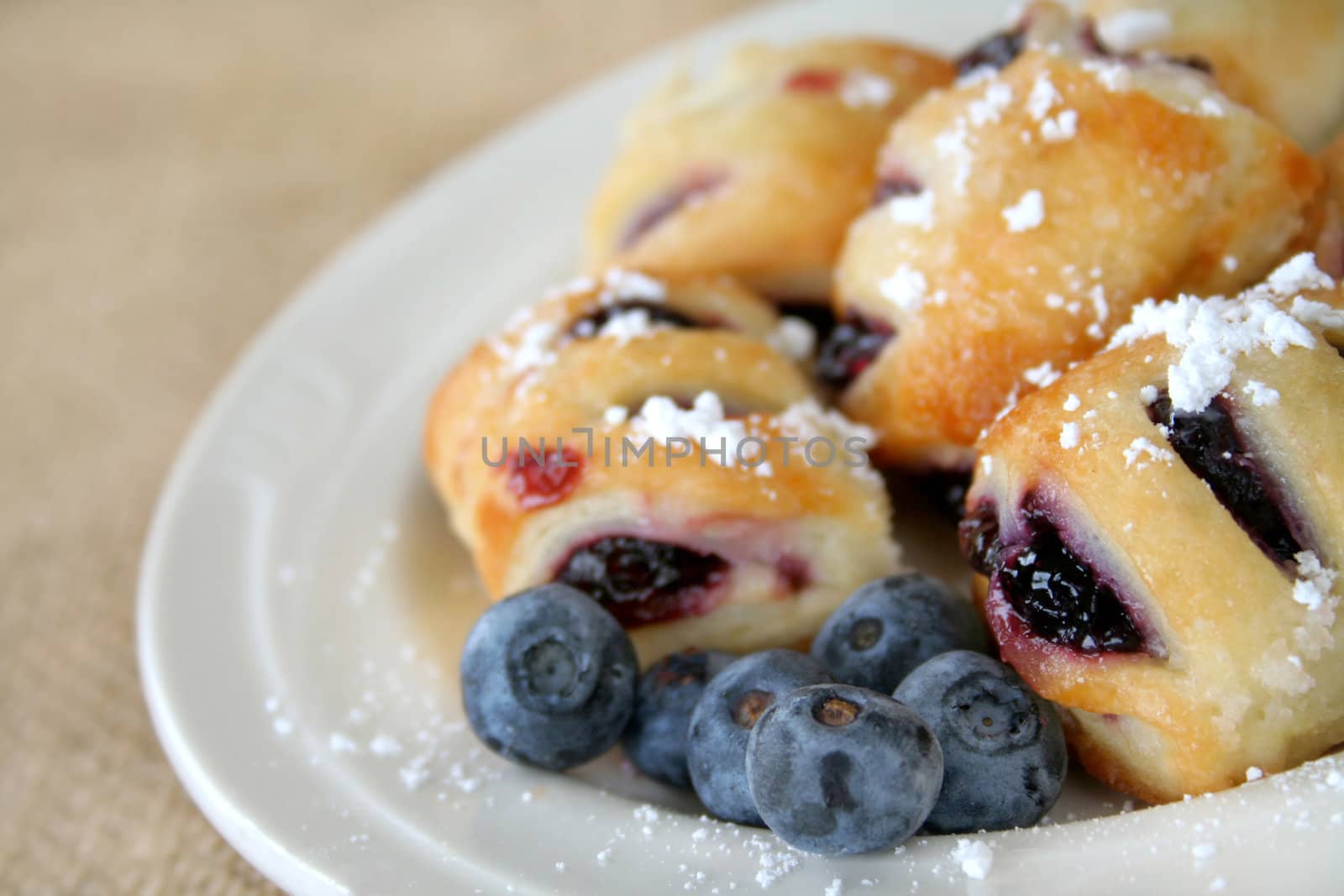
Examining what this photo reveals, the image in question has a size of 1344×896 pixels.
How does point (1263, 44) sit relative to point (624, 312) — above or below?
above

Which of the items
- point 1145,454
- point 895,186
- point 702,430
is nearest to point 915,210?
point 895,186

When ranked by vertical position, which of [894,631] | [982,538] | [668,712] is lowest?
[668,712]

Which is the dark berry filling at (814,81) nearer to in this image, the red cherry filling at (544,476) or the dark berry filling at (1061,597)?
the red cherry filling at (544,476)

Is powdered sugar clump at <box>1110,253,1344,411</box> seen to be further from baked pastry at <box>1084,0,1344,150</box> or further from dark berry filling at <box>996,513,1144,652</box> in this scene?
baked pastry at <box>1084,0,1344,150</box>

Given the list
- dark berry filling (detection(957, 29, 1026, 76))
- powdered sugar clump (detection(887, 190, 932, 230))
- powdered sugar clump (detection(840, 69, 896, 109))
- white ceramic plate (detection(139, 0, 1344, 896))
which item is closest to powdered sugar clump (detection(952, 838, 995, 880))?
white ceramic plate (detection(139, 0, 1344, 896))

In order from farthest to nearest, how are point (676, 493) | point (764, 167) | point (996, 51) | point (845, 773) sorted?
1. point (764, 167)
2. point (996, 51)
3. point (676, 493)
4. point (845, 773)

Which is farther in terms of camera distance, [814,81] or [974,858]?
[814,81]

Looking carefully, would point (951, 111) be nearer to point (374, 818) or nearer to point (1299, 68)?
point (1299, 68)

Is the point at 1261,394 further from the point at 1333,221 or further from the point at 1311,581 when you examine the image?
the point at 1333,221
